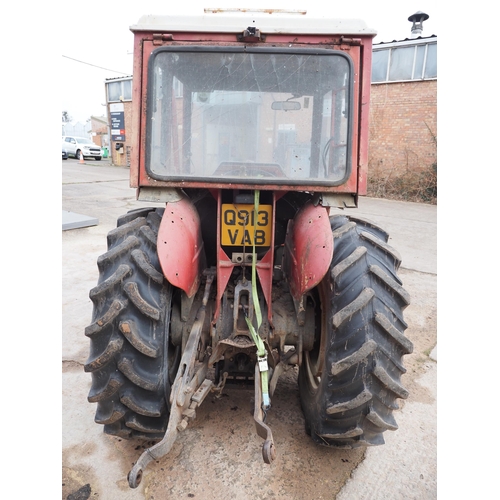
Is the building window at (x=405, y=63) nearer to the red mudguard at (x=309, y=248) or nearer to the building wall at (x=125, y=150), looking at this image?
the red mudguard at (x=309, y=248)

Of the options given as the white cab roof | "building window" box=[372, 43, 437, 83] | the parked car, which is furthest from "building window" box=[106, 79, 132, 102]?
the white cab roof

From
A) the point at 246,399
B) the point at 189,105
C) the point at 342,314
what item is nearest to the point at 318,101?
the point at 189,105

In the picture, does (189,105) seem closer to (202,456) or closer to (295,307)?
(295,307)

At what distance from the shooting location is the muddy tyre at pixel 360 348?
6.62ft

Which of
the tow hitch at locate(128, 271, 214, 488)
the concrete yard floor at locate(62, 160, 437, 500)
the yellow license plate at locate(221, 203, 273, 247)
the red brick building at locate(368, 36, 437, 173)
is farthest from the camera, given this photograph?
the red brick building at locate(368, 36, 437, 173)

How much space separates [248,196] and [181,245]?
46 centimetres

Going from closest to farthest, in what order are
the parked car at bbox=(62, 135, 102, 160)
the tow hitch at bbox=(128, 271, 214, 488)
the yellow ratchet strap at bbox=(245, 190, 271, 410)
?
1. the tow hitch at bbox=(128, 271, 214, 488)
2. the yellow ratchet strap at bbox=(245, 190, 271, 410)
3. the parked car at bbox=(62, 135, 102, 160)

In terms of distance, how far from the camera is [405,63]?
Result: 41.7 feet

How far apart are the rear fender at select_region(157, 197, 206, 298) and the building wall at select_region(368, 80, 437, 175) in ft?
40.7

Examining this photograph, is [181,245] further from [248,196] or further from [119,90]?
[119,90]

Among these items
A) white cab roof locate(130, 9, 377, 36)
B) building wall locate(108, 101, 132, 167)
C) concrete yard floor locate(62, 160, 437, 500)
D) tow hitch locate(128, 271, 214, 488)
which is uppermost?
building wall locate(108, 101, 132, 167)

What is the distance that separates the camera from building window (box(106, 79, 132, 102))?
807 inches

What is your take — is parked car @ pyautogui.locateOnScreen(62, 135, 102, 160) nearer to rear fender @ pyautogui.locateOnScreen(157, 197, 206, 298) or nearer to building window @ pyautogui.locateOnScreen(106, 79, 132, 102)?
building window @ pyautogui.locateOnScreen(106, 79, 132, 102)

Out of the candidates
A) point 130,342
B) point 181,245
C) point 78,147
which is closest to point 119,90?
point 78,147
